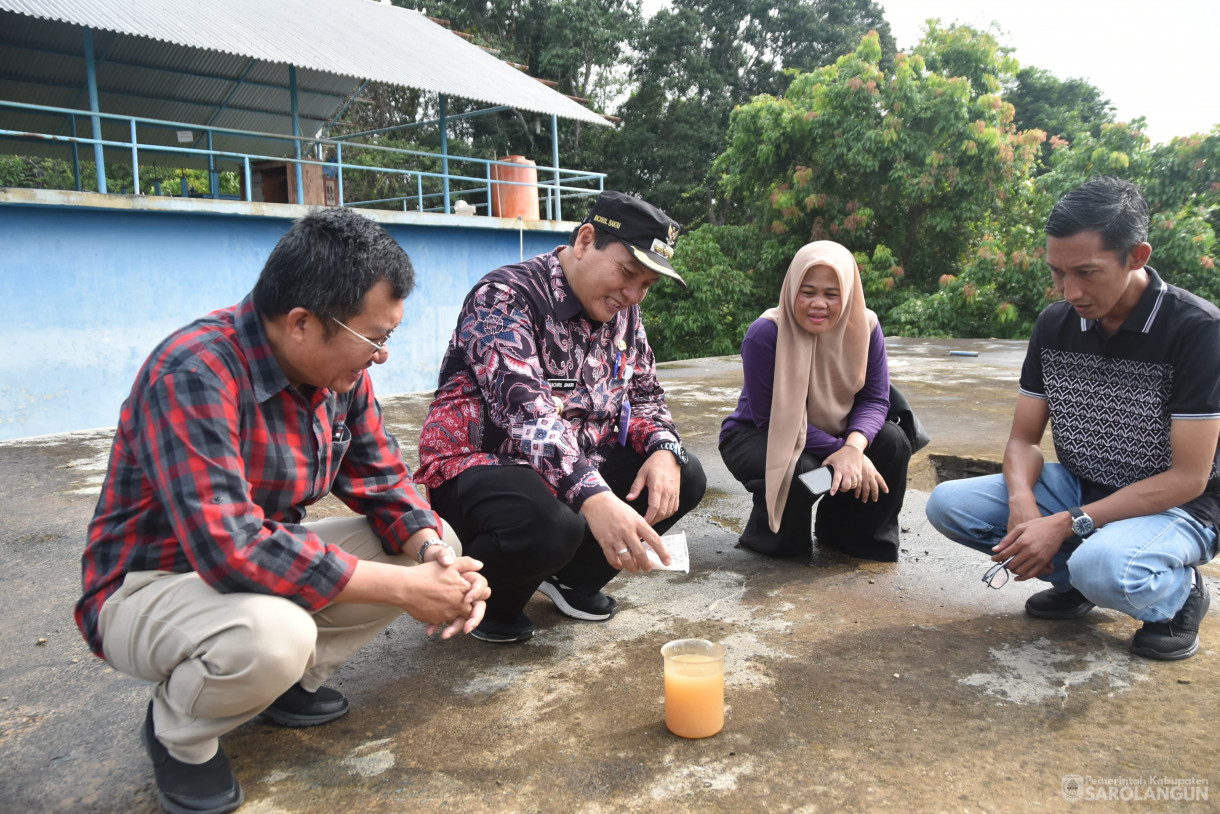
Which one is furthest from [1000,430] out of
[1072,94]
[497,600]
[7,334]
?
[1072,94]

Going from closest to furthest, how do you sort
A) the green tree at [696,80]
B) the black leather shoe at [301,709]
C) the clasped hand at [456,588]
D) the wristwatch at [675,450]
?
the clasped hand at [456,588] < the black leather shoe at [301,709] < the wristwatch at [675,450] < the green tree at [696,80]

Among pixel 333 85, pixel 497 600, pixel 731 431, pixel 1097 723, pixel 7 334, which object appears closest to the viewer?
pixel 1097 723

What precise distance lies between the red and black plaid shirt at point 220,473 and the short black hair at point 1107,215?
1979 millimetres

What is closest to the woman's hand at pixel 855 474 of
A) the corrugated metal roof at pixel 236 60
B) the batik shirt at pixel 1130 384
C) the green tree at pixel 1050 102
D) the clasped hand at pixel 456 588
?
the batik shirt at pixel 1130 384

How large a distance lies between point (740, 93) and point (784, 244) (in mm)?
8044

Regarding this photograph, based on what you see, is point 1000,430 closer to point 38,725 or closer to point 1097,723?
point 1097,723

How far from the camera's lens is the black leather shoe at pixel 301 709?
2.13m

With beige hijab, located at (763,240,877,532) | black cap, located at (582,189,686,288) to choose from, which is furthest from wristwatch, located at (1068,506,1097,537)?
black cap, located at (582,189,686,288)

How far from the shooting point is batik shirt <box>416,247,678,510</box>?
240cm

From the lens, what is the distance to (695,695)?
6.64 ft

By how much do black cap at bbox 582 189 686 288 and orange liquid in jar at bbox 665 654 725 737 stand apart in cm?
109

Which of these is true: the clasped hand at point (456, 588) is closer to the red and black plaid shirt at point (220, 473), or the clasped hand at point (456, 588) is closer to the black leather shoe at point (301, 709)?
the red and black plaid shirt at point (220, 473)

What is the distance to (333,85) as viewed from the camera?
12.6 metres

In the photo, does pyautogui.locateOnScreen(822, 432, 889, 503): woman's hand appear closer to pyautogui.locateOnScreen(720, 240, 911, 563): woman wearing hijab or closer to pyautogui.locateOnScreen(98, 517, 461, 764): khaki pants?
pyautogui.locateOnScreen(720, 240, 911, 563): woman wearing hijab
